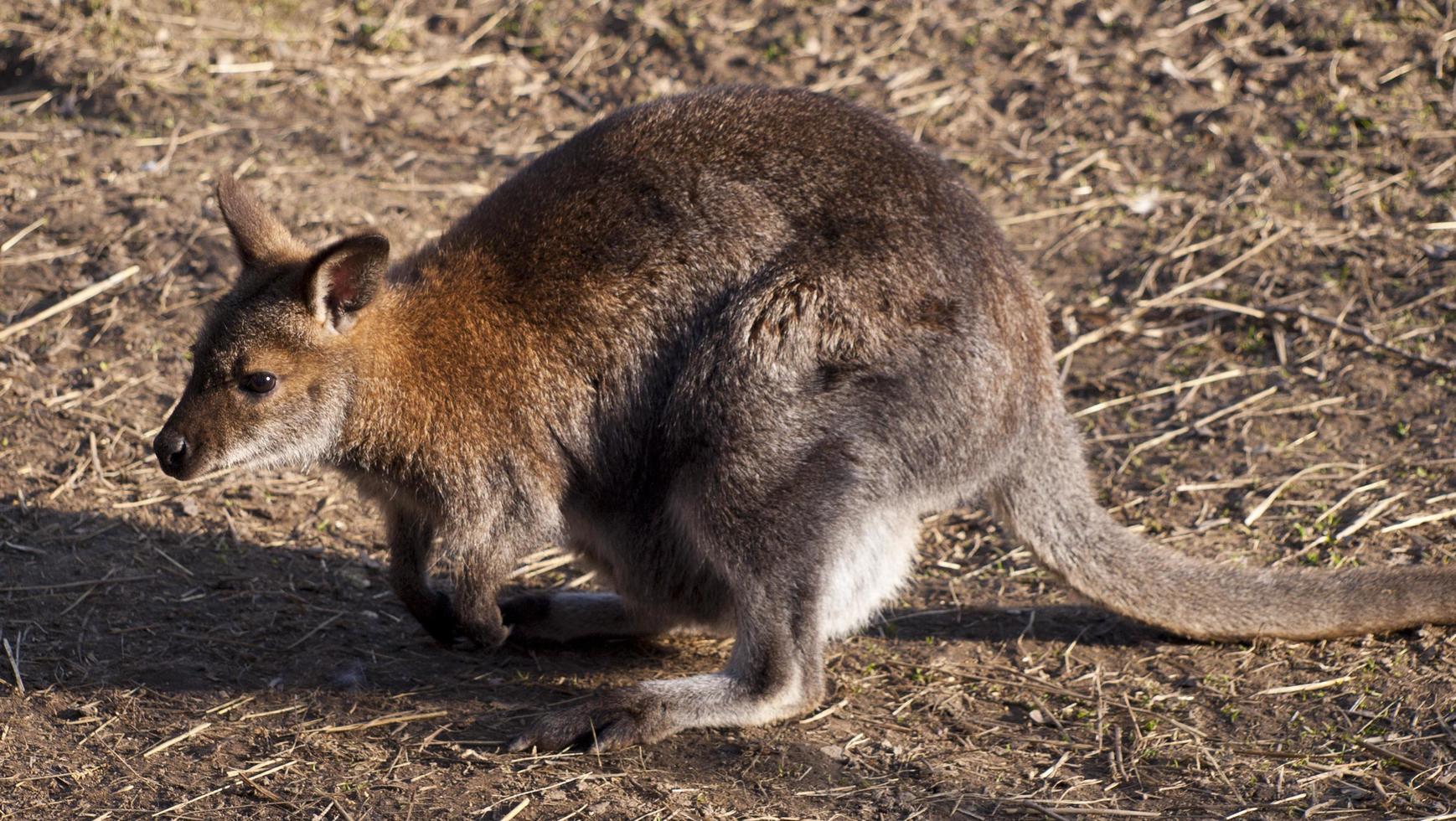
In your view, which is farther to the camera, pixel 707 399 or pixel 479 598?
pixel 479 598

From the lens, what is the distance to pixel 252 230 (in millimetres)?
4375

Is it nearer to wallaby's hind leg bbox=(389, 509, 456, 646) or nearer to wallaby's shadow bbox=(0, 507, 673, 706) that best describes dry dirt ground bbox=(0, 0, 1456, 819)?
wallaby's shadow bbox=(0, 507, 673, 706)

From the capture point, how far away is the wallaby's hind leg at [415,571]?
14.5 feet

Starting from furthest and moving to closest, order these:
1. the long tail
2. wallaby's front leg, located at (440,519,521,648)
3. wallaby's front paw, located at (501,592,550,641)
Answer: wallaby's front paw, located at (501,592,550,641) → the long tail → wallaby's front leg, located at (440,519,521,648)

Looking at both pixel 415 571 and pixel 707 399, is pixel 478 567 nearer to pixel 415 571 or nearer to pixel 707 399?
pixel 415 571

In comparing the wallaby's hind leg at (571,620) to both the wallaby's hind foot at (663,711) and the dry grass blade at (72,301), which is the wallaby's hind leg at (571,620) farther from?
the dry grass blade at (72,301)

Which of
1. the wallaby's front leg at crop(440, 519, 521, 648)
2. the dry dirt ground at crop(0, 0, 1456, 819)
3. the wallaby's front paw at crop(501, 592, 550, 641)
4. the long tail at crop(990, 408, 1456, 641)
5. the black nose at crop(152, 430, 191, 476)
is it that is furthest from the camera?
the wallaby's front paw at crop(501, 592, 550, 641)

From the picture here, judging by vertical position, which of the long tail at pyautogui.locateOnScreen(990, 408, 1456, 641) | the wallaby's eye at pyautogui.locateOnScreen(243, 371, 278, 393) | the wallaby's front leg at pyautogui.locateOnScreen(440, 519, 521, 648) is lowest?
the long tail at pyautogui.locateOnScreen(990, 408, 1456, 641)

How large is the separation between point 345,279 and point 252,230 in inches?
17.9

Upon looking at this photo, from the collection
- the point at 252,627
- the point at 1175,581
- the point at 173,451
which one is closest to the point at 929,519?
the point at 1175,581

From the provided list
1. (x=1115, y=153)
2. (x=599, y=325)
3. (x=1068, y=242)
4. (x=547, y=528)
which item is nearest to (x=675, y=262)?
(x=599, y=325)

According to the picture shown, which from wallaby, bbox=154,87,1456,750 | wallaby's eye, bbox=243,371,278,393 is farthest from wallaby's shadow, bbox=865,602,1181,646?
wallaby's eye, bbox=243,371,278,393

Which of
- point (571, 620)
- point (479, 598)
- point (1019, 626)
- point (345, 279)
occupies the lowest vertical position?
point (1019, 626)

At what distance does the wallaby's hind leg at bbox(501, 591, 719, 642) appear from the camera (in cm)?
472
